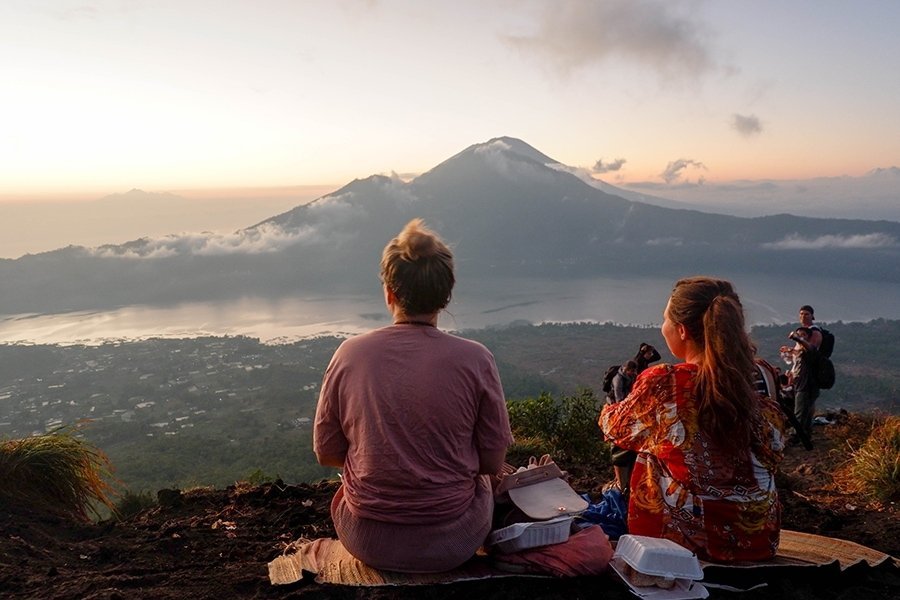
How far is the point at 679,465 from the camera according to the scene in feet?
7.79

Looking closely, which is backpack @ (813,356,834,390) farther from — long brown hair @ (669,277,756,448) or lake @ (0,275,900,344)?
lake @ (0,275,900,344)

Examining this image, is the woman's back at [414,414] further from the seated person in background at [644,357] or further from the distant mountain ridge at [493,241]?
the distant mountain ridge at [493,241]

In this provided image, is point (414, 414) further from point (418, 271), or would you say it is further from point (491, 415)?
point (418, 271)

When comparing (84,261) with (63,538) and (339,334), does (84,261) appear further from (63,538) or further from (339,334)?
(63,538)

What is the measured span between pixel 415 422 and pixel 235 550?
1641 mm

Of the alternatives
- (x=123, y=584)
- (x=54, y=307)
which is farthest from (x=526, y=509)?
(x=54, y=307)

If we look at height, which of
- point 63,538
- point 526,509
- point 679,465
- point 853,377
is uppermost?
point 679,465

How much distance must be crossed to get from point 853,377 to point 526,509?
47446 millimetres

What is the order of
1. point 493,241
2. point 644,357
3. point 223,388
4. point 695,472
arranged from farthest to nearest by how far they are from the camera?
point 493,241 < point 223,388 < point 644,357 < point 695,472

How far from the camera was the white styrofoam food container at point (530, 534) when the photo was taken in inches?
92.7

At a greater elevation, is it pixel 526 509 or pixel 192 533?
pixel 526 509

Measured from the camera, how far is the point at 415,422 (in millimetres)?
2148

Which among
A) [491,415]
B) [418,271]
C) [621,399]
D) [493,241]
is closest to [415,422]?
[491,415]

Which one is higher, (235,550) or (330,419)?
(330,419)
